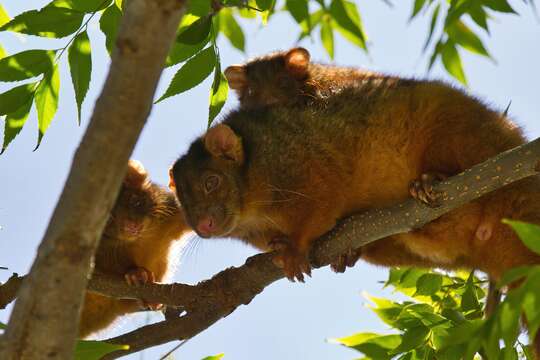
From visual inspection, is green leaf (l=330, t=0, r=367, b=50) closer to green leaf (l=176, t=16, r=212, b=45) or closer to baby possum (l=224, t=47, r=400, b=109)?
green leaf (l=176, t=16, r=212, b=45)

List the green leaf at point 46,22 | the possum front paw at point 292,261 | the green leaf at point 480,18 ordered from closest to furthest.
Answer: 1. the green leaf at point 480,18
2. the green leaf at point 46,22
3. the possum front paw at point 292,261

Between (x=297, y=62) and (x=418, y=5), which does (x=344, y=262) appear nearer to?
(x=418, y=5)

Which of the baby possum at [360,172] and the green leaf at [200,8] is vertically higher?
the green leaf at [200,8]

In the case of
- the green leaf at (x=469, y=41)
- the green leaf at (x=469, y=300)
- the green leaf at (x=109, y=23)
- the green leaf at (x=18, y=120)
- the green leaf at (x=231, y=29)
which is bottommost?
the green leaf at (x=469, y=300)

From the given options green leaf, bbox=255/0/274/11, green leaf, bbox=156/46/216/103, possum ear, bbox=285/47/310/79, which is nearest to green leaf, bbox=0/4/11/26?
green leaf, bbox=156/46/216/103

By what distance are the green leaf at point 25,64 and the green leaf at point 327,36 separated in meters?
1.89

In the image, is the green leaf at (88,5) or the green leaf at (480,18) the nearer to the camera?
the green leaf at (480,18)

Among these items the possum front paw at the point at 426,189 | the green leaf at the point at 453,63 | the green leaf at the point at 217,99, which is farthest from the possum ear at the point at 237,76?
the possum front paw at the point at 426,189

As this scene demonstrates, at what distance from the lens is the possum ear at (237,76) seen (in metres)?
8.38

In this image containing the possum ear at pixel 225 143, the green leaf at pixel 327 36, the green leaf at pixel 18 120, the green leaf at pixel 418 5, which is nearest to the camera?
the green leaf at pixel 418 5

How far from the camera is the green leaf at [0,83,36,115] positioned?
4480 millimetres

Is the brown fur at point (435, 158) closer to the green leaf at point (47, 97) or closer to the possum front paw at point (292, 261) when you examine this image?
the possum front paw at point (292, 261)

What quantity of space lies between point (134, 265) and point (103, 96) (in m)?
4.08

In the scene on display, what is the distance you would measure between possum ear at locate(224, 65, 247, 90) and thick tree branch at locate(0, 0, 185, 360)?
5.96m
